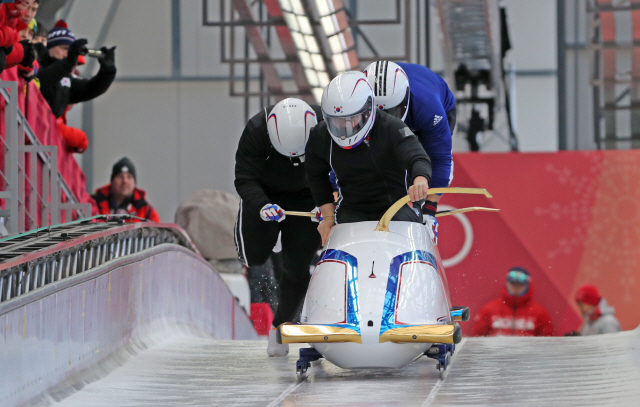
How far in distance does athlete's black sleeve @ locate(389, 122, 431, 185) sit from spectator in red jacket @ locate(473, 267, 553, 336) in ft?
12.5

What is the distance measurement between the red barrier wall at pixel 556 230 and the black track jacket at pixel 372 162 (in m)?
4.55

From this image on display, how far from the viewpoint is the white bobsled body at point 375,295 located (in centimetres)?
349

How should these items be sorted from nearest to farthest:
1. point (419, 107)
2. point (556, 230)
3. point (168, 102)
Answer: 1. point (419, 107)
2. point (556, 230)
3. point (168, 102)

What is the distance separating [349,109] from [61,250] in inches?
51.1

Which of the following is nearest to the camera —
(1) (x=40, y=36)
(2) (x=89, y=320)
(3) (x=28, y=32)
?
(2) (x=89, y=320)

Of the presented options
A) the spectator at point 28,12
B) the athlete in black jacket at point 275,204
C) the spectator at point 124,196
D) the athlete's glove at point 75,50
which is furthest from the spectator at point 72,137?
the athlete in black jacket at point 275,204

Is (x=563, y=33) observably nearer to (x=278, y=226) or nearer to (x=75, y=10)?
(x=75, y=10)

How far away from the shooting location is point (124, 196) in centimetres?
792

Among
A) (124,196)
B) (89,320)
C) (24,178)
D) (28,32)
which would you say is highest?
(28,32)

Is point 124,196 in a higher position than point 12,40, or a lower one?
lower

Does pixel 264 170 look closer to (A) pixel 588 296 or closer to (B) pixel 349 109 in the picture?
(B) pixel 349 109

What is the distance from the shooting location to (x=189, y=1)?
49.9 ft

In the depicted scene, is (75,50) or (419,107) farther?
(75,50)

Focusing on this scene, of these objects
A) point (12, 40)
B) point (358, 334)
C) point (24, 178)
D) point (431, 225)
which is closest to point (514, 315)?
point (431, 225)
